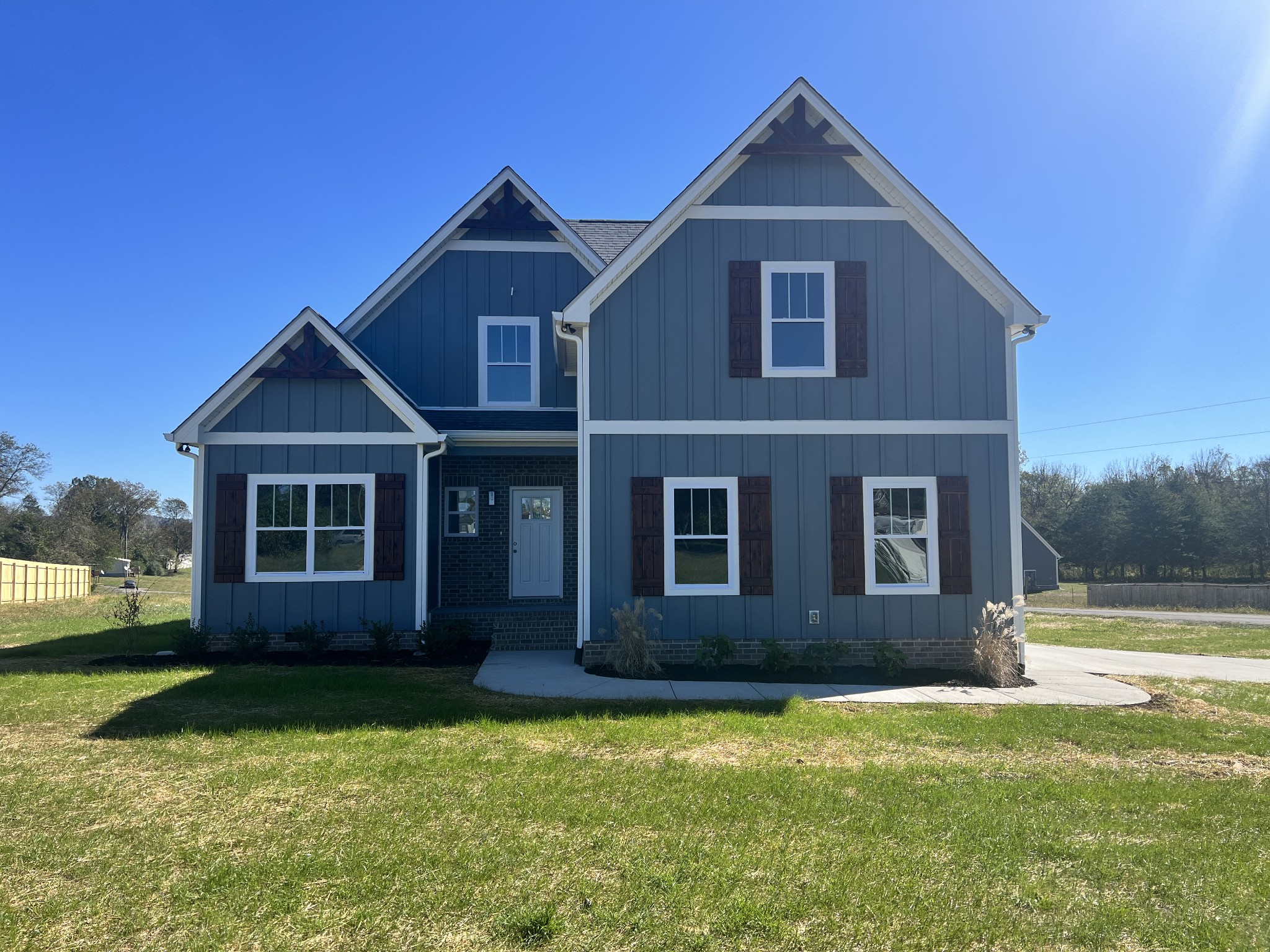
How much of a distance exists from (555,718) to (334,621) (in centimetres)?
589

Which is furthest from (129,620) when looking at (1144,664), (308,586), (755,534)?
(1144,664)

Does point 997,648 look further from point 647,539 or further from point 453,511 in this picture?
point 453,511

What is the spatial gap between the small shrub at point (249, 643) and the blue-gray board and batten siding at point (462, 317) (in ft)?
15.7

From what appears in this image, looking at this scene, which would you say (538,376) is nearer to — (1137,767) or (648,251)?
(648,251)

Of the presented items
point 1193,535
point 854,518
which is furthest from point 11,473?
point 1193,535

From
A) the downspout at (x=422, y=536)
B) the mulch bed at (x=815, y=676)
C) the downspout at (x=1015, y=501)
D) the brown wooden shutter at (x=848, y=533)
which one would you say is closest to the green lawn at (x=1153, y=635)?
the downspout at (x=1015, y=501)

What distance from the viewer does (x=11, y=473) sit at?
4428 centimetres

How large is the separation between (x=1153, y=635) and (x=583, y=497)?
51.2ft

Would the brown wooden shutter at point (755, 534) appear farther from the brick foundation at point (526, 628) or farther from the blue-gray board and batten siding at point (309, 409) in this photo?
the blue-gray board and batten siding at point (309, 409)

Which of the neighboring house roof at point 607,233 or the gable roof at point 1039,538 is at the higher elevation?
the neighboring house roof at point 607,233

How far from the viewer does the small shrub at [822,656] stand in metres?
10.8

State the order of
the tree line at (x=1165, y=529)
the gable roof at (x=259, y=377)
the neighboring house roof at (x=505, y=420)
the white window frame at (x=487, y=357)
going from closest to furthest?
the gable roof at (x=259, y=377)
the neighboring house roof at (x=505, y=420)
the white window frame at (x=487, y=357)
the tree line at (x=1165, y=529)

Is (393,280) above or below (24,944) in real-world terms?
above

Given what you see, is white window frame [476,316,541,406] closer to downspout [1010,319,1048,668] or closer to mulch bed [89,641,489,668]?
mulch bed [89,641,489,668]
